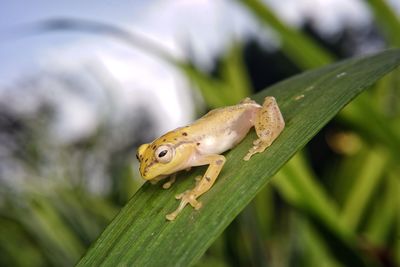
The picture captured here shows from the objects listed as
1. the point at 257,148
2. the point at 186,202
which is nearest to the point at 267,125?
the point at 257,148

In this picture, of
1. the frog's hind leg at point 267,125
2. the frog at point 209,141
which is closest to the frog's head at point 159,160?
the frog at point 209,141

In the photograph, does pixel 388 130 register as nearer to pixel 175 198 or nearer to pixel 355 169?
pixel 175 198

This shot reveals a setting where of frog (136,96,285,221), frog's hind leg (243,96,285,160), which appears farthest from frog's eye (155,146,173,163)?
frog's hind leg (243,96,285,160)

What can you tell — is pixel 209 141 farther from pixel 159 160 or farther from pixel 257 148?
pixel 257 148

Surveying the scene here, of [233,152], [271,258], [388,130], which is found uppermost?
[233,152]

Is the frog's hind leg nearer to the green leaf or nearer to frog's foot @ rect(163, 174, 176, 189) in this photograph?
the green leaf

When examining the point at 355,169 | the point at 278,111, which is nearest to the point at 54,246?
the point at 355,169
